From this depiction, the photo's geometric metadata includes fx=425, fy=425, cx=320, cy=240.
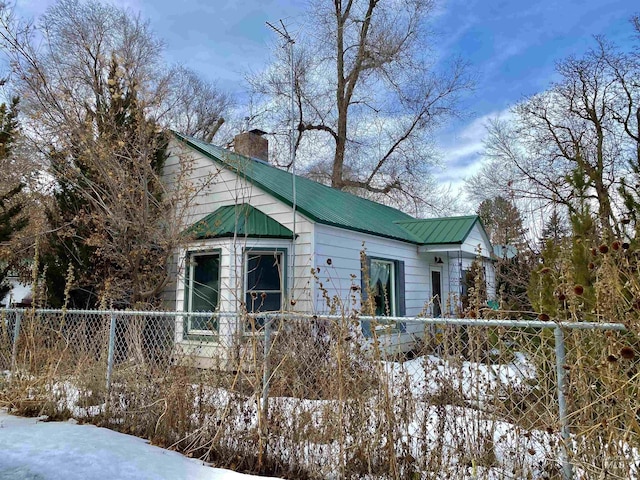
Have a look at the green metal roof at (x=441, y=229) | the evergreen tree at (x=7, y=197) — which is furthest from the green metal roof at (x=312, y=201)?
the evergreen tree at (x=7, y=197)

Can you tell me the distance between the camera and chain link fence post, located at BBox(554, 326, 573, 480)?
2.41m

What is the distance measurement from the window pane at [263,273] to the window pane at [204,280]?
64cm

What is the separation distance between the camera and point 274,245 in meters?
7.61

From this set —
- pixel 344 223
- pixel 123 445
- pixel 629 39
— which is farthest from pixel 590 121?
pixel 123 445

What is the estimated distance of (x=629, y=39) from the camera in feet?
48.6

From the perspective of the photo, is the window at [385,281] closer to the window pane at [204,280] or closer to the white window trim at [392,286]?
the white window trim at [392,286]

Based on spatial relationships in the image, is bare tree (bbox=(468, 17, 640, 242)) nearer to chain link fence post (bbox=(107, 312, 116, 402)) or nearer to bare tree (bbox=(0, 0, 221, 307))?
bare tree (bbox=(0, 0, 221, 307))

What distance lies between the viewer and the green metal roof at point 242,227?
7488 millimetres

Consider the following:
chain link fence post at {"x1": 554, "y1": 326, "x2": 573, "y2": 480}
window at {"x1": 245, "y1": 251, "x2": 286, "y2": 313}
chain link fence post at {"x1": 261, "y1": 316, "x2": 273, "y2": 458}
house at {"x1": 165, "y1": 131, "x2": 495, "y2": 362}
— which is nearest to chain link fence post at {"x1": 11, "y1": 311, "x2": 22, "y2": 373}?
house at {"x1": 165, "y1": 131, "x2": 495, "y2": 362}

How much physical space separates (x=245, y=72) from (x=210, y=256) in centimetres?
1312

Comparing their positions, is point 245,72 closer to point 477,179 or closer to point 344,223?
point 477,179

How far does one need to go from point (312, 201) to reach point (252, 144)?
3995 millimetres

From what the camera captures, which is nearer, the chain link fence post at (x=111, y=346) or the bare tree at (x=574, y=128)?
the chain link fence post at (x=111, y=346)

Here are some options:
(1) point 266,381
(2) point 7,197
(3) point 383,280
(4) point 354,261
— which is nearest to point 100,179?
(2) point 7,197
